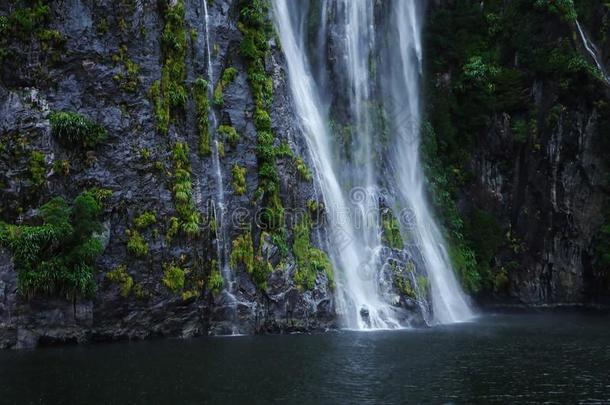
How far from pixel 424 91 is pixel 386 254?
37.1ft

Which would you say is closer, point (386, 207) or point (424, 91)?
point (386, 207)

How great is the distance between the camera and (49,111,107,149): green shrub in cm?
1980

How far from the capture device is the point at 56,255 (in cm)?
1827

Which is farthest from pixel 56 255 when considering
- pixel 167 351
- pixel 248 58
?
pixel 248 58

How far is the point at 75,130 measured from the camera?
1989cm

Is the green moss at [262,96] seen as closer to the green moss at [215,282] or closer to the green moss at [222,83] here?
the green moss at [222,83]

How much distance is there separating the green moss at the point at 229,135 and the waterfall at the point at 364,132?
11.6 ft

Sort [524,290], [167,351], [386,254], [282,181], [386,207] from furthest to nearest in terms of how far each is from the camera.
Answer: [524,290]
[386,207]
[386,254]
[282,181]
[167,351]

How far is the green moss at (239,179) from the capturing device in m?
21.8

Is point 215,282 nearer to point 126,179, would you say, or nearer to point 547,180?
point 126,179

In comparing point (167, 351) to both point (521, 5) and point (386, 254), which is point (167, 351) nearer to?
point (386, 254)

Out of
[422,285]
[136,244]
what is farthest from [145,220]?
[422,285]

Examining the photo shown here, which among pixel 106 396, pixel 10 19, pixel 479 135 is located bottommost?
pixel 106 396

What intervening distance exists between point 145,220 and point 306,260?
5.74m
